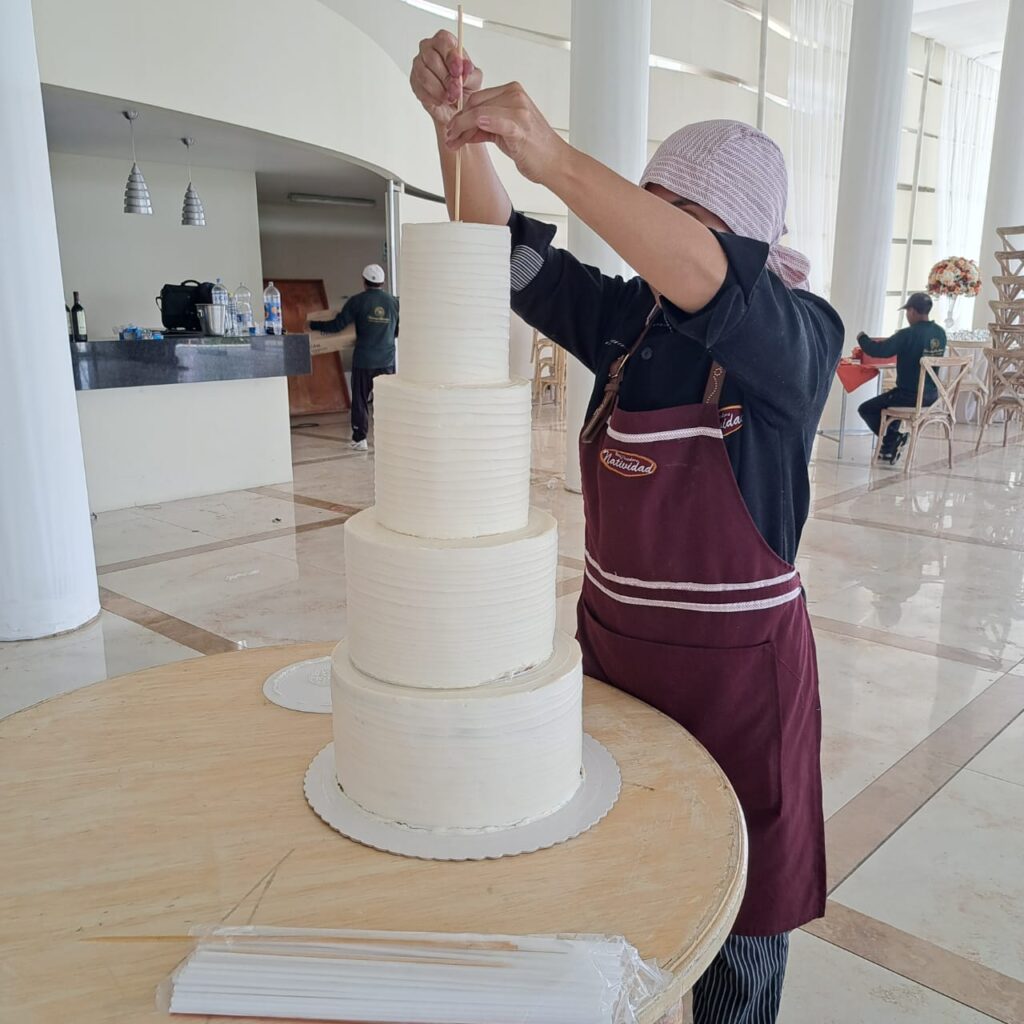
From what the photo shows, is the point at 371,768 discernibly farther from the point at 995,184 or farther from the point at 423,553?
the point at 995,184

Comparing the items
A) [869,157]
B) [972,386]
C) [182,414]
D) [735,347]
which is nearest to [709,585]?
[735,347]

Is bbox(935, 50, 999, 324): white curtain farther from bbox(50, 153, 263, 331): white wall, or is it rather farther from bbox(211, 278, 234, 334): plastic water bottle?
bbox(211, 278, 234, 334): plastic water bottle

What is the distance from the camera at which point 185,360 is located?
6.30 metres

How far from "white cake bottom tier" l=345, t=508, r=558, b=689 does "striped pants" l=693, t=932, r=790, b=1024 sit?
0.67 metres

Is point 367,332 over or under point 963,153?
under

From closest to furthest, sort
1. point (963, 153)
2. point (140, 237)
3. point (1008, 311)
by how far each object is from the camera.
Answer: point (140, 237), point (1008, 311), point (963, 153)

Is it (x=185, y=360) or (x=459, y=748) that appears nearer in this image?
(x=459, y=748)

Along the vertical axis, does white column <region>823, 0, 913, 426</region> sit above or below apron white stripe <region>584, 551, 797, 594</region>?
above

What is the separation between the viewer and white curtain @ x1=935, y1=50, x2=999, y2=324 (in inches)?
671

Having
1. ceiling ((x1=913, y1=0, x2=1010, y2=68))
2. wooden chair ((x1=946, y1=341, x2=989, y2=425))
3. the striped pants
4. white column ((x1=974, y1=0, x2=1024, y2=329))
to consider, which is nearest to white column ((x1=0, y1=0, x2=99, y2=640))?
the striped pants

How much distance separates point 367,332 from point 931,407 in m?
5.00

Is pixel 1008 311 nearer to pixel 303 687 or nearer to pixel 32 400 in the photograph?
pixel 32 400

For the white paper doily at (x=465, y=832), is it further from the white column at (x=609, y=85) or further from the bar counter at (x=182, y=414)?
the bar counter at (x=182, y=414)

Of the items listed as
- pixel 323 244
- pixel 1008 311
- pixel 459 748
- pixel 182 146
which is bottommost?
pixel 459 748
